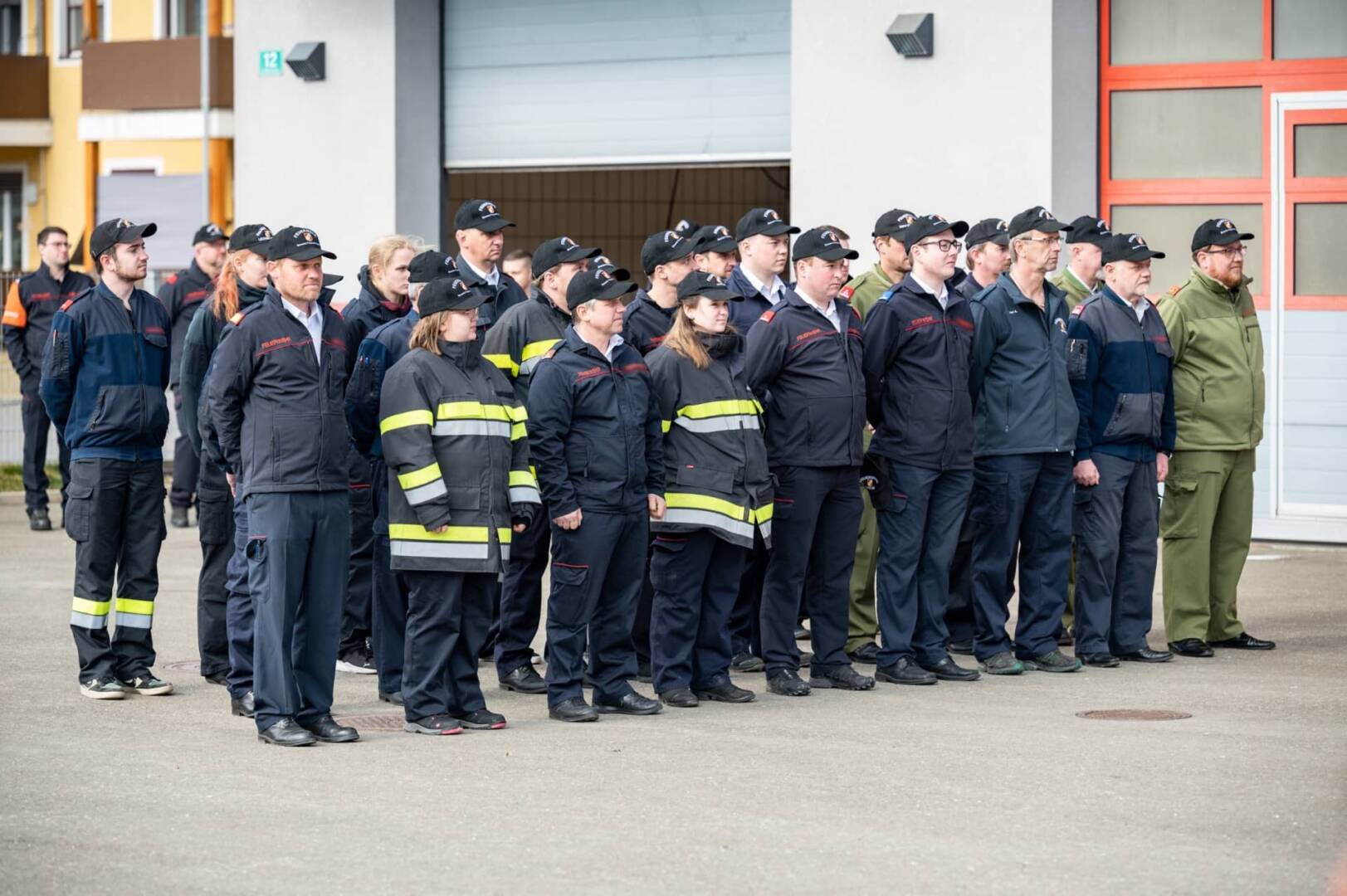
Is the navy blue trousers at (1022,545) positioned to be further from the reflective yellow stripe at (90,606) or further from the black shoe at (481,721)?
the reflective yellow stripe at (90,606)

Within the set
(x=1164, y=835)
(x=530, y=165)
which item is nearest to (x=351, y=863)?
(x=1164, y=835)

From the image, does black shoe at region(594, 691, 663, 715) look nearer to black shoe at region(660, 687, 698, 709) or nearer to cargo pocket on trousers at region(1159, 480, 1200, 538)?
black shoe at region(660, 687, 698, 709)

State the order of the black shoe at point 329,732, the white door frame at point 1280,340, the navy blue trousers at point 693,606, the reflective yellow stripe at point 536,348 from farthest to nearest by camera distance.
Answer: the white door frame at point 1280,340 → the reflective yellow stripe at point 536,348 → the navy blue trousers at point 693,606 → the black shoe at point 329,732

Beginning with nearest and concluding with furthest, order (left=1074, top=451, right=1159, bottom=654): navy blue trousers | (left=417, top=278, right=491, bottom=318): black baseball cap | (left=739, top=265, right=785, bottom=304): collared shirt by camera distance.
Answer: (left=417, top=278, right=491, bottom=318): black baseball cap < (left=739, top=265, right=785, bottom=304): collared shirt < (left=1074, top=451, right=1159, bottom=654): navy blue trousers

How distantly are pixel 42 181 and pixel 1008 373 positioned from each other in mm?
33073

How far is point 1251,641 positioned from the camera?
1124 centimetres

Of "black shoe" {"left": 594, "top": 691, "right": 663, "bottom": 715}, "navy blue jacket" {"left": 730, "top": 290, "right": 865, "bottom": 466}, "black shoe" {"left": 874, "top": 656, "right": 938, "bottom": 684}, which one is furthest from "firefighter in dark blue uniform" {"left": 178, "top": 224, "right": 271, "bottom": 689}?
"black shoe" {"left": 874, "top": 656, "right": 938, "bottom": 684}

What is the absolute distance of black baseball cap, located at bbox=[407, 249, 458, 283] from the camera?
8969 millimetres

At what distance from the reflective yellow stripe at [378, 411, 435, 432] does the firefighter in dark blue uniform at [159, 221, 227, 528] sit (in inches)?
150

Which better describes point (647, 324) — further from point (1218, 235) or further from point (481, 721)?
point (1218, 235)

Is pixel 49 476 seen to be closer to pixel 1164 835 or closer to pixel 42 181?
pixel 1164 835

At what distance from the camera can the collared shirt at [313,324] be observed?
8523 millimetres

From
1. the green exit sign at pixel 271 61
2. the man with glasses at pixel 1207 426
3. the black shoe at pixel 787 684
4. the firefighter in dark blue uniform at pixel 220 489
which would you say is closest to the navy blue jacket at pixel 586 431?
the black shoe at pixel 787 684

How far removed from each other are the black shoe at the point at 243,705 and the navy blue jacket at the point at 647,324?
247cm
